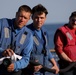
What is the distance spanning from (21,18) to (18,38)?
13.8 inches

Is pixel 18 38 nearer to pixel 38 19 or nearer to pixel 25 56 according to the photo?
pixel 25 56

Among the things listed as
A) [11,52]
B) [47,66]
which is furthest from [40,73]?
[11,52]

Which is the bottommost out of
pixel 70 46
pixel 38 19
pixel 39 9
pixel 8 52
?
pixel 70 46

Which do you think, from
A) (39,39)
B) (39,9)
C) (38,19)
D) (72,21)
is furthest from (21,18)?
(72,21)

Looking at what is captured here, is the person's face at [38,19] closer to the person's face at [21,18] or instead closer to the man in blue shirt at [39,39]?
the man in blue shirt at [39,39]

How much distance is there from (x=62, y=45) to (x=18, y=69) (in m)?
1.30

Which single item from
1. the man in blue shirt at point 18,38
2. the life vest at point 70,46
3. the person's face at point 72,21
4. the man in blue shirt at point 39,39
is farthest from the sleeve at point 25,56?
the person's face at point 72,21

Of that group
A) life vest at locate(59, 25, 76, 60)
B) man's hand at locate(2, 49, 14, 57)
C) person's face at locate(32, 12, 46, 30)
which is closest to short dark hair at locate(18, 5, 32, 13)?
person's face at locate(32, 12, 46, 30)

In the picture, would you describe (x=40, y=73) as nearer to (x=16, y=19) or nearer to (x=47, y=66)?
(x=47, y=66)

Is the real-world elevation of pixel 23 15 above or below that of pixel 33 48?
above

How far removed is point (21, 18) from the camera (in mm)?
6078

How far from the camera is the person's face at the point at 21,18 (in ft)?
20.0

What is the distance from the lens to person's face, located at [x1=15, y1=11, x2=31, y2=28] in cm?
609

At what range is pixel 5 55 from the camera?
5914 millimetres
